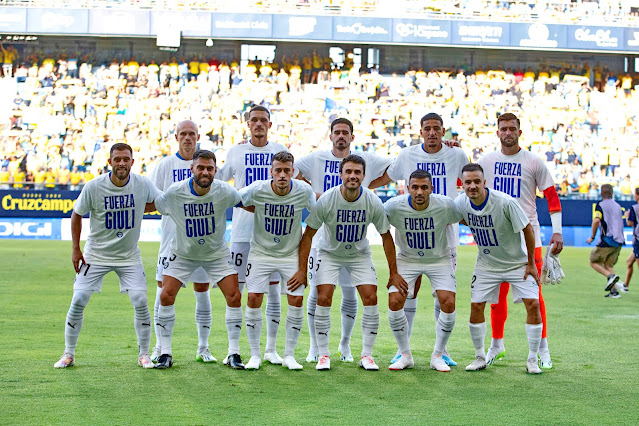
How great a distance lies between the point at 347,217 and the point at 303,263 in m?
0.55

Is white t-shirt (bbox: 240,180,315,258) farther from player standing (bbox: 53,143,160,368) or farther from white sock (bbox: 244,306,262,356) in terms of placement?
player standing (bbox: 53,143,160,368)

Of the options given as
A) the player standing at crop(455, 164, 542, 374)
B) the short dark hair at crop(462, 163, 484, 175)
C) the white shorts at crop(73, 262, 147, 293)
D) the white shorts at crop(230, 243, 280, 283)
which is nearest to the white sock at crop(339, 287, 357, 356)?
the white shorts at crop(230, 243, 280, 283)

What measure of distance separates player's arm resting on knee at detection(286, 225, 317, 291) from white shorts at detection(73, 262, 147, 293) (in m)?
1.30

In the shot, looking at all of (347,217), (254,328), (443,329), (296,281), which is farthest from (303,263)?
(443,329)

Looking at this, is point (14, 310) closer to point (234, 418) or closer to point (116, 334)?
point (116, 334)

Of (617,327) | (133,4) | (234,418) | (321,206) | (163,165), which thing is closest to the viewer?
(234,418)

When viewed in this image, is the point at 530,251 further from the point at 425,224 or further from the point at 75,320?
the point at 75,320

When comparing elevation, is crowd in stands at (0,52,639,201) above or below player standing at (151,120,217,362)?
above

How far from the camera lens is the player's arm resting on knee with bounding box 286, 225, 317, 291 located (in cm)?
736

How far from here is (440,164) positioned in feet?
26.5

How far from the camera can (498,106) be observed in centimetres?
3341

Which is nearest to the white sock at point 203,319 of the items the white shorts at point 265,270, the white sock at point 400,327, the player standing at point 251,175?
the player standing at point 251,175

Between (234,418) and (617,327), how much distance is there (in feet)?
21.0

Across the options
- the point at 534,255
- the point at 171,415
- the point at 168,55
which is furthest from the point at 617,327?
the point at 168,55
